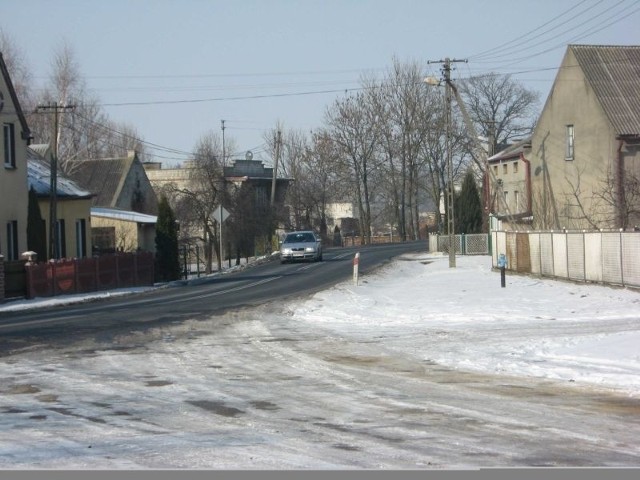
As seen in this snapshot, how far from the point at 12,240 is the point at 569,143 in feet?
86.0

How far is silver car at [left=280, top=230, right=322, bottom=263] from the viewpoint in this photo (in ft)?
169

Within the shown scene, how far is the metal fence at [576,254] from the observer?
27.0m

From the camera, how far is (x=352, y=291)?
29.3 metres

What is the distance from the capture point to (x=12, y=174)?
37656mm

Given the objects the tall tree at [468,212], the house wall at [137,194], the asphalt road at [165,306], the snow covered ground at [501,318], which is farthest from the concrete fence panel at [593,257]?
the house wall at [137,194]

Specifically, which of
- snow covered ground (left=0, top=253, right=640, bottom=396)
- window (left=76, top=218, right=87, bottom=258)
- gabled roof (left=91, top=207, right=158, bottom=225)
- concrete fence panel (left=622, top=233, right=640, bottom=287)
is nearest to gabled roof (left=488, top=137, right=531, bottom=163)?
snow covered ground (left=0, top=253, right=640, bottom=396)

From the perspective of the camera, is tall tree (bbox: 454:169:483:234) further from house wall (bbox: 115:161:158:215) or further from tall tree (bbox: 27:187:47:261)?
tall tree (bbox: 27:187:47:261)

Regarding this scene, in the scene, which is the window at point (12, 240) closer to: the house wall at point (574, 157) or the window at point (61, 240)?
the window at point (61, 240)

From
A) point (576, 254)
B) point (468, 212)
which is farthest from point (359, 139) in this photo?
point (576, 254)

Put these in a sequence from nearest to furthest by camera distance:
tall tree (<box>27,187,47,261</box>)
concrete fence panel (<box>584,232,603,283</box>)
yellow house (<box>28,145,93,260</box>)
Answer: concrete fence panel (<box>584,232,603,283</box>), tall tree (<box>27,187,47,261</box>), yellow house (<box>28,145,93,260</box>)

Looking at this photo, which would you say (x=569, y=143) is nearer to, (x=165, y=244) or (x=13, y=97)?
(x=165, y=244)

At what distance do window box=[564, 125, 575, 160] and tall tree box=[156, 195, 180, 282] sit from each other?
63.3 ft

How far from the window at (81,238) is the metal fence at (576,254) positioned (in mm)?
19647

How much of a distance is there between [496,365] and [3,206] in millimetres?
27138
